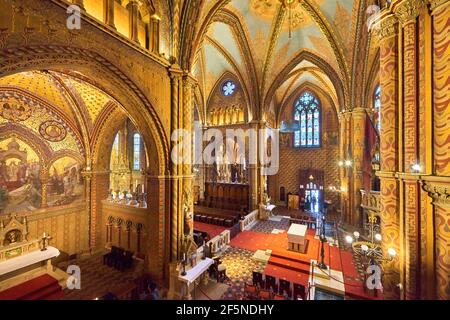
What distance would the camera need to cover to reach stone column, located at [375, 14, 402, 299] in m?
3.68

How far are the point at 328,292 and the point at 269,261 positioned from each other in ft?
7.68

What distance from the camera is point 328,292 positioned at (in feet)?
20.1

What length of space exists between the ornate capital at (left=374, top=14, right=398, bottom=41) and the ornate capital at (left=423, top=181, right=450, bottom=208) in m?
3.04

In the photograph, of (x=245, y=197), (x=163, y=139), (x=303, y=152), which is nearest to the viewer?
(x=163, y=139)

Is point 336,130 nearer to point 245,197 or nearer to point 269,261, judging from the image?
point 245,197

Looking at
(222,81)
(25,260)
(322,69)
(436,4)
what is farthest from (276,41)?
(25,260)

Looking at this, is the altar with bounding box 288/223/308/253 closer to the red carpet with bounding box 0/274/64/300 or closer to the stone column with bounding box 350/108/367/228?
the stone column with bounding box 350/108/367/228

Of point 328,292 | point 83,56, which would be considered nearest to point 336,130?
point 328,292

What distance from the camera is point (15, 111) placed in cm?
741

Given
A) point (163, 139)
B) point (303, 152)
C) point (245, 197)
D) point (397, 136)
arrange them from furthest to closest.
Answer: point (303, 152), point (245, 197), point (163, 139), point (397, 136)

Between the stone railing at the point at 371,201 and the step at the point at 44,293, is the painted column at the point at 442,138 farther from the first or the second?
the step at the point at 44,293

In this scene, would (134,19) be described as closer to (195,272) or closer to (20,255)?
(195,272)

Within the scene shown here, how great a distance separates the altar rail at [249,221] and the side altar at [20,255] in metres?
8.52

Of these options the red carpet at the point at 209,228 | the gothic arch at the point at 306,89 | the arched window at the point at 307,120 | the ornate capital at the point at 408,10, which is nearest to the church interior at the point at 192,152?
the ornate capital at the point at 408,10
